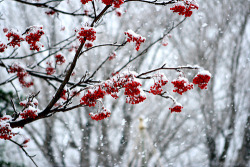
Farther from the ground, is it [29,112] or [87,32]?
[87,32]

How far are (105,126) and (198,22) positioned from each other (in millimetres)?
4821

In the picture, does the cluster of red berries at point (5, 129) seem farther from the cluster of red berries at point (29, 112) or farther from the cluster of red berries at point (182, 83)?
the cluster of red berries at point (182, 83)

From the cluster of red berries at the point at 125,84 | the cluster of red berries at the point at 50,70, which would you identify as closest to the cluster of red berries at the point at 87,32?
the cluster of red berries at the point at 125,84

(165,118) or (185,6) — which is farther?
(165,118)

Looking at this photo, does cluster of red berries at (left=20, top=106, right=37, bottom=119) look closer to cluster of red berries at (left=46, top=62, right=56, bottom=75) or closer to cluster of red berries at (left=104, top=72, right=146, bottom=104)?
cluster of red berries at (left=104, top=72, right=146, bottom=104)

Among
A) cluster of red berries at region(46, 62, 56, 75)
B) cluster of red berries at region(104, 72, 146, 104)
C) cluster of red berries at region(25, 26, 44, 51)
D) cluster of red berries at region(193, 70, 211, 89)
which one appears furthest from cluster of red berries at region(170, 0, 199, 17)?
cluster of red berries at region(46, 62, 56, 75)

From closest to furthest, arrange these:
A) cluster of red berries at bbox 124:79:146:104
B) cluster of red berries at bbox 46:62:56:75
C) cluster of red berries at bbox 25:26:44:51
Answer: cluster of red berries at bbox 124:79:146:104, cluster of red berries at bbox 25:26:44:51, cluster of red berries at bbox 46:62:56:75

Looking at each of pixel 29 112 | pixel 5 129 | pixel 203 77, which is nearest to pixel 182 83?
pixel 203 77

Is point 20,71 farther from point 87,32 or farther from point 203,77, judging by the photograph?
point 203,77

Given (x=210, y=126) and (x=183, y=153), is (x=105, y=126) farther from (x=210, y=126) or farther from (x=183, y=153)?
(x=210, y=126)

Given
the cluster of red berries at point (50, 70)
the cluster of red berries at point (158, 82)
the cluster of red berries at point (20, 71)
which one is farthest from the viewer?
the cluster of red berries at point (50, 70)

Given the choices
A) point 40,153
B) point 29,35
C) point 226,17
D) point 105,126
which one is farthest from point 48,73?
point 226,17

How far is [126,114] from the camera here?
6.90 metres

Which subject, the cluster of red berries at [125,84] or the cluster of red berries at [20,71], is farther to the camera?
the cluster of red berries at [20,71]
